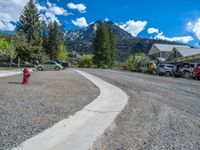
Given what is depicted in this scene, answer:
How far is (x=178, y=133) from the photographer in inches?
245

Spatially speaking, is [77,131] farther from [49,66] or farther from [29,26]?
[29,26]

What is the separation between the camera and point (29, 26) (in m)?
68.2

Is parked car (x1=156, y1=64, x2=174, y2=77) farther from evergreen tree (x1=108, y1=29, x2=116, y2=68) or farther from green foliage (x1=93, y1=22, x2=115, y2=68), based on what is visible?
evergreen tree (x1=108, y1=29, x2=116, y2=68)

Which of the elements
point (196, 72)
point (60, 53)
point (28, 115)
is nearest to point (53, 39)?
point (60, 53)

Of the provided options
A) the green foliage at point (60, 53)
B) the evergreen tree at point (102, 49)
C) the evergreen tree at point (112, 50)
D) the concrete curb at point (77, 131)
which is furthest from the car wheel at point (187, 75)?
the green foliage at point (60, 53)

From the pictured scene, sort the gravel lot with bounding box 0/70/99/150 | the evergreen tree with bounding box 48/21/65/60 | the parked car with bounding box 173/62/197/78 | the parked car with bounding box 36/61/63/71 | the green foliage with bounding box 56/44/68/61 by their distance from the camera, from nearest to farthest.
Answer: the gravel lot with bounding box 0/70/99/150 < the parked car with bounding box 173/62/197/78 < the parked car with bounding box 36/61/63/71 < the evergreen tree with bounding box 48/21/65/60 < the green foliage with bounding box 56/44/68/61

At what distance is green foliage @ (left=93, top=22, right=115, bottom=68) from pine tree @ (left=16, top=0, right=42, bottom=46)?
2554 cm

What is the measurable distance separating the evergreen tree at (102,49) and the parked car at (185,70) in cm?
5124

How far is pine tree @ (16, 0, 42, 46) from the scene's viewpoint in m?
68.1

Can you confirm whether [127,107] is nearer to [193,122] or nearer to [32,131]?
[193,122]

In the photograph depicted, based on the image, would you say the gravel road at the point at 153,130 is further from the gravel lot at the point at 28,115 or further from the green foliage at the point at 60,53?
the green foliage at the point at 60,53

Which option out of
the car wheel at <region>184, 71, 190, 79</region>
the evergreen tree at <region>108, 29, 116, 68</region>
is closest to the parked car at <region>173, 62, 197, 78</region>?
the car wheel at <region>184, 71, 190, 79</region>

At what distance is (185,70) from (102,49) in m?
54.4

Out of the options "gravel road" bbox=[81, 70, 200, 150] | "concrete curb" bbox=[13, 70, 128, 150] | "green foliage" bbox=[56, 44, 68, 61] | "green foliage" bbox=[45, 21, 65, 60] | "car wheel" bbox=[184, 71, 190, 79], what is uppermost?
"green foliage" bbox=[45, 21, 65, 60]
